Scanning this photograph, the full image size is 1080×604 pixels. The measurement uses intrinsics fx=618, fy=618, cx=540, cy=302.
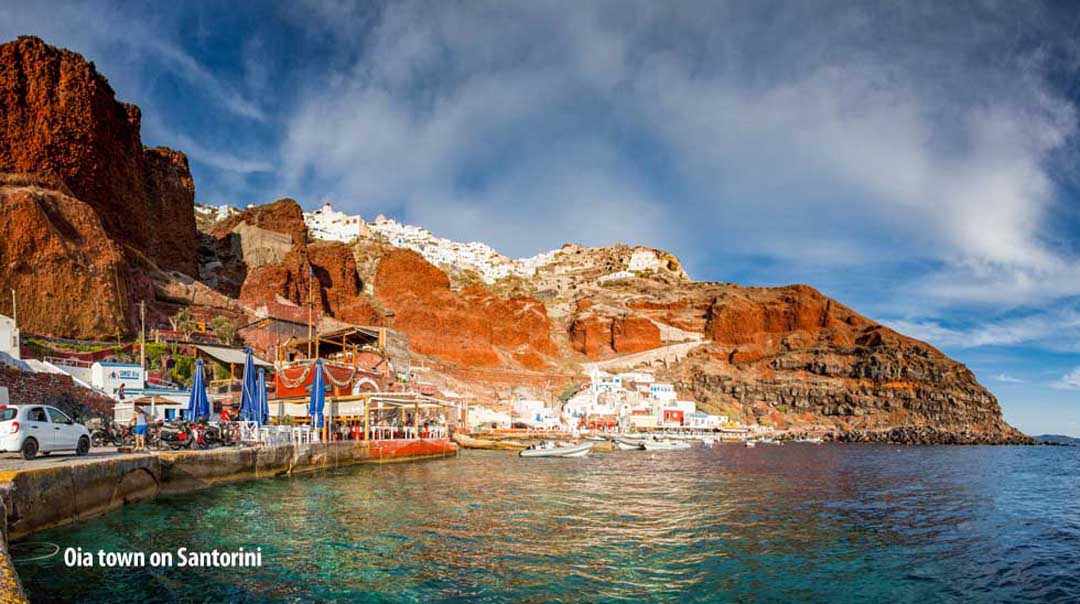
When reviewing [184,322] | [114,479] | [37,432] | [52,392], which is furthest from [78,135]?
[114,479]

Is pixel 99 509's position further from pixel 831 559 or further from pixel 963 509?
pixel 963 509

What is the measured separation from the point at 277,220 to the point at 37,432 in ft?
346

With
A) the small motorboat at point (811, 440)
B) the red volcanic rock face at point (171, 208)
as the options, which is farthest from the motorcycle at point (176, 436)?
the small motorboat at point (811, 440)

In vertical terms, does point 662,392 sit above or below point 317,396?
below

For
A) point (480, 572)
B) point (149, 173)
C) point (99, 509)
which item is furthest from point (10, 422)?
point (149, 173)

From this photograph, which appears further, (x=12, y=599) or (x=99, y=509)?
(x=99, y=509)

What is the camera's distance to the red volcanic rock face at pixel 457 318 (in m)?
109

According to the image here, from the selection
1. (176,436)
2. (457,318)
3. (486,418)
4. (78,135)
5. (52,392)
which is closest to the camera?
(176,436)

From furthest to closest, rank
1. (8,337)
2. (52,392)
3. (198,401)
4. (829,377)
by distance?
(829,377), (8,337), (52,392), (198,401)

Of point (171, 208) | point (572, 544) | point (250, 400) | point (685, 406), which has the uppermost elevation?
point (171, 208)

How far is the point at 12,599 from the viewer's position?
510 centimetres

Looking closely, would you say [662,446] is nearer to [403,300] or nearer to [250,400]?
[250,400]

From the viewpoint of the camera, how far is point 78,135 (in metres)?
69.2

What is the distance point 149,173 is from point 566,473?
275 feet
